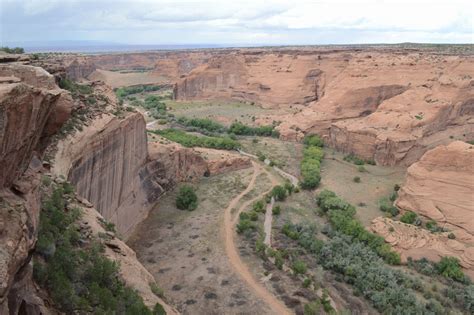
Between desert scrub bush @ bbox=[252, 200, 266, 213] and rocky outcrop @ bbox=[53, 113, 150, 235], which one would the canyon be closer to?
rocky outcrop @ bbox=[53, 113, 150, 235]

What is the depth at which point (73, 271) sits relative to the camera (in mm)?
15234

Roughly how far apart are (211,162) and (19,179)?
32.2 meters

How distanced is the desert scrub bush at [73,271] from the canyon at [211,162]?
0.64 meters

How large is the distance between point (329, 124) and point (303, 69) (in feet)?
80.4

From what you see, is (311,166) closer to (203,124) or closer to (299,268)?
(299,268)

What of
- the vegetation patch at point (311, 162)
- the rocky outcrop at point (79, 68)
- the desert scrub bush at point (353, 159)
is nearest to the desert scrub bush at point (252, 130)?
the vegetation patch at point (311, 162)

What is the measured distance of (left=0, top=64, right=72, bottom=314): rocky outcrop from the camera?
852 cm

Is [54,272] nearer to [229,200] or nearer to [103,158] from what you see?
[103,158]

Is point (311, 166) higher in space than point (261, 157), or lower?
Result: higher

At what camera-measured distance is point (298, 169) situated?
47.8m

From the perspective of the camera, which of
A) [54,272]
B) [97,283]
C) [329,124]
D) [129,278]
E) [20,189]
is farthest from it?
[329,124]

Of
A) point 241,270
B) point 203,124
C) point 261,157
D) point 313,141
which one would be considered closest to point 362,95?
point 313,141

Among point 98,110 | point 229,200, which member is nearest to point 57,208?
point 98,110

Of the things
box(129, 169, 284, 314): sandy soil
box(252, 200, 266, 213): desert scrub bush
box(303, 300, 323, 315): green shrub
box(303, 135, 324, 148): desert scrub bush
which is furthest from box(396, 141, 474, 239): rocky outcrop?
box(303, 135, 324, 148): desert scrub bush
